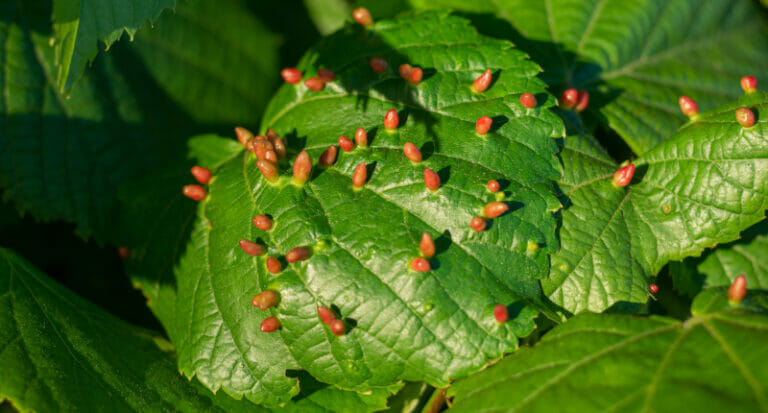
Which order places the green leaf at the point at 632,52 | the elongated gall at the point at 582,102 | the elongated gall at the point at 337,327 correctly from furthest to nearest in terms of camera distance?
the green leaf at the point at 632,52, the elongated gall at the point at 582,102, the elongated gall at the point at 337,327

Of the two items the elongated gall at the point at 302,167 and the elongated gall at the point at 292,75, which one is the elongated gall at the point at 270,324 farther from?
the elongated gall at the point at 292,75

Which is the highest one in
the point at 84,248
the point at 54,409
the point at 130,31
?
the point at 130,31

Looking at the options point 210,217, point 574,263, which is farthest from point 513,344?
point 210,217

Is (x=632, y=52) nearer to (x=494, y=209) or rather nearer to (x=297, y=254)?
(x=494, y=209)

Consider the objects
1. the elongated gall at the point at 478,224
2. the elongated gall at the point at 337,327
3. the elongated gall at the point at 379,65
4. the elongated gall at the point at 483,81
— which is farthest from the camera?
the elongated gall at the point at 379,65

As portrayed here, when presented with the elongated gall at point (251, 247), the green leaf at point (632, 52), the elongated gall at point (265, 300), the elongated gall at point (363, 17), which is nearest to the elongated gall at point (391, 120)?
the elongated gall at point (363, 17)

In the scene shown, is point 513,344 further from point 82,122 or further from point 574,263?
point 82,122

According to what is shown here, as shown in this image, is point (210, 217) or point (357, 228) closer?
point (357, 228)

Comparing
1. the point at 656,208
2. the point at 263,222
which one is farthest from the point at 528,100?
the point at 263,222
